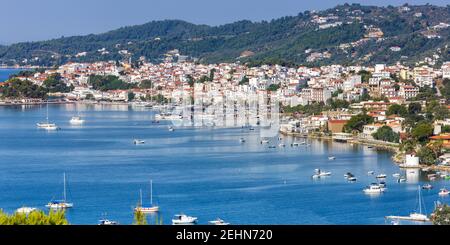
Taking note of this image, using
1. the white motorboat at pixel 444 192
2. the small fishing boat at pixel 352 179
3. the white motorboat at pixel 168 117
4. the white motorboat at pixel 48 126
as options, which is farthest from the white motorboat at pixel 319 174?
the white motorboat at pixel 168 117

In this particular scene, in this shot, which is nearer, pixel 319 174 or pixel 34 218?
pixel 34 218

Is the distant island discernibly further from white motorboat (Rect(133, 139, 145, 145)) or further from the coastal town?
white motorboat (Rect(133, 139, 145, 145))

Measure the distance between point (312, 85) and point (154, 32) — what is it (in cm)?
1263

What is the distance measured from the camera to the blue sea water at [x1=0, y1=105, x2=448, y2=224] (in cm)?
603

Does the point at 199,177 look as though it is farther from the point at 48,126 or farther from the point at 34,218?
the point at 34,218

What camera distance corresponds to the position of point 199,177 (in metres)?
7.80

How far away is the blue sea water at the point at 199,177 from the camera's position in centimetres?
603

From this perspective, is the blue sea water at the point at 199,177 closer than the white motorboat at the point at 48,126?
Yes

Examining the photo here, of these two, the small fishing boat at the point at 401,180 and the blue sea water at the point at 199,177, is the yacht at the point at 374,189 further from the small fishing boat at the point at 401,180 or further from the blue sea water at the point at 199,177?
the small fishing boat at the point at 401,180

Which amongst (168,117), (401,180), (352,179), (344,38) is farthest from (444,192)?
(344,38)

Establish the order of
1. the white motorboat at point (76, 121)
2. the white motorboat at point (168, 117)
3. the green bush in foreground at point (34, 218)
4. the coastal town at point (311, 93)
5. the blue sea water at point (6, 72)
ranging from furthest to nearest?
the blue sea water at point (6, 72) → the white motorboat at point (168, 117) → the white motorboat at point (76, 121) → the coastal town at point (311, 93) → the green bush in foreground at point (34, 218)

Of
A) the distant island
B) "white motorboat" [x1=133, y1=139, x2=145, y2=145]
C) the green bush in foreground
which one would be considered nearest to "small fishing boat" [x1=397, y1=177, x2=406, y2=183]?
"white motorboat" [x1=133, y1=139, x2=145, y2=145]

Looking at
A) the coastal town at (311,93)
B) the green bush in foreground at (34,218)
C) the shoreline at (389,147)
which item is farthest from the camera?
the coastal town at (311,93)
